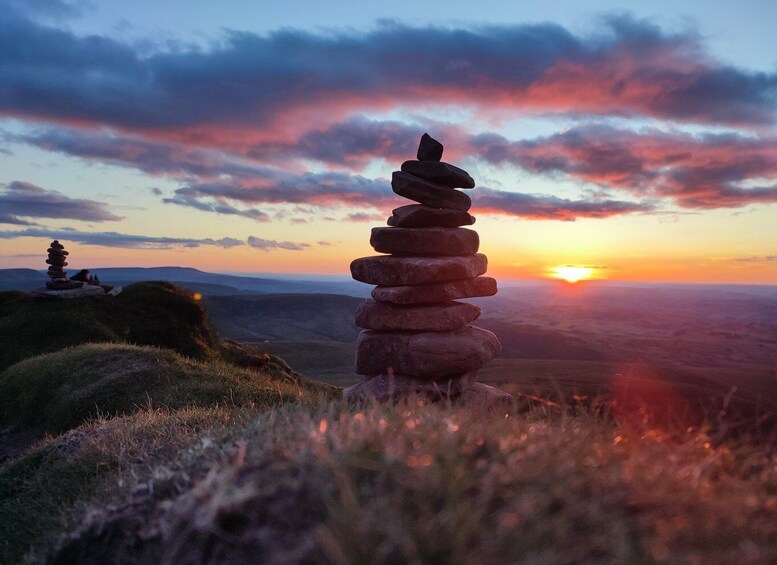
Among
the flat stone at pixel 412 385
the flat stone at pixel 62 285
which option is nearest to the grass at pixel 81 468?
the flat stone at pixel 412 385

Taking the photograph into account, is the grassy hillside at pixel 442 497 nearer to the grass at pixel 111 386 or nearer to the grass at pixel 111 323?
the grass at pixel 111 386

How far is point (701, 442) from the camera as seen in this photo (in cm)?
514

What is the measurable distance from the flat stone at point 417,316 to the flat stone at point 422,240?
1671mm

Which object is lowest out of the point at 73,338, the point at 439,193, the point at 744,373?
the point at 744,373

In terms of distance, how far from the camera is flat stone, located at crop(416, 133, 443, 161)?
16.7 meters

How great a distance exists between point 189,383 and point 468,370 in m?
10.1

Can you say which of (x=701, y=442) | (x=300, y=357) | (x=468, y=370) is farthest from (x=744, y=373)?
(x=701, y=442)

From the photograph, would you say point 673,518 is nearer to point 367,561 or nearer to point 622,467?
point 622,467

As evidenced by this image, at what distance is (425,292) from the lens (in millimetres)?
15578

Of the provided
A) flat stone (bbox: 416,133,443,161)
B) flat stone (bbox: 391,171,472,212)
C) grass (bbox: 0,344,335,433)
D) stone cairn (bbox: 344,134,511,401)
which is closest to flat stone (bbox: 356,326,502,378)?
stone cairn (bbox: 344,134,511,401)

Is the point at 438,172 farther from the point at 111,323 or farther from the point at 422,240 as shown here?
the point at 111,323

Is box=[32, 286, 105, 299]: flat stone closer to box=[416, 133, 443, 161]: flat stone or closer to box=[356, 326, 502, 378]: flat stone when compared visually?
box=[356, 326, 502, 378]: flat stone

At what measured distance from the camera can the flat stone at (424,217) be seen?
1602 centimetres

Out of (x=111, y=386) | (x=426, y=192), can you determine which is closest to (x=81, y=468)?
(x=111, y=386)
